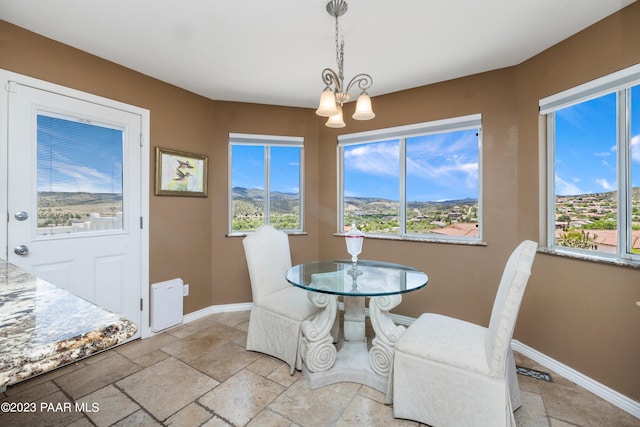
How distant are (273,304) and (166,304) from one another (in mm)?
1270

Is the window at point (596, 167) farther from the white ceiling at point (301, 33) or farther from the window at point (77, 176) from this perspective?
the window at point (77, 176)

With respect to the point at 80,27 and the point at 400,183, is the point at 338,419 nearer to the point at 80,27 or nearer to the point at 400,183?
the point at 400,183

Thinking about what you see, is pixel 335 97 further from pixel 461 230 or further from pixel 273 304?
pixel 461 230

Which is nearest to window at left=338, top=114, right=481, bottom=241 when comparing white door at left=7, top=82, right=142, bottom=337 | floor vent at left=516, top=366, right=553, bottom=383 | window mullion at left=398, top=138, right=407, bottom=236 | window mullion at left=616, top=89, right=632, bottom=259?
window mullion at left=398, top=138, right=407, bottom=236

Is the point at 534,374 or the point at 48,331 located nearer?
the point at 48,331

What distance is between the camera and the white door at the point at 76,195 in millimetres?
2049

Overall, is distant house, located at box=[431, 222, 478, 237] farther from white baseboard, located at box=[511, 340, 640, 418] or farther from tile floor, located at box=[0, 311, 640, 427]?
tile floor, located at box=[0, 311, 640, 427]

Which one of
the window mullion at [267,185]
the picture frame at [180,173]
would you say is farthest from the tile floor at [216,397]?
the window mullion at [267,185]

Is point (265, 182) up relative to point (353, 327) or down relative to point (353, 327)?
up

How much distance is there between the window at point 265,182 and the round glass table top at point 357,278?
1.21 m

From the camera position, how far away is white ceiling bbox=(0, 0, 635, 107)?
71.1 inches

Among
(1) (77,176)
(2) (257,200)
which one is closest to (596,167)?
(2) (257,200)

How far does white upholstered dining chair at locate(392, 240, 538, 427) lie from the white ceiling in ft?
4.99

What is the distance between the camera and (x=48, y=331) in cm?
69
